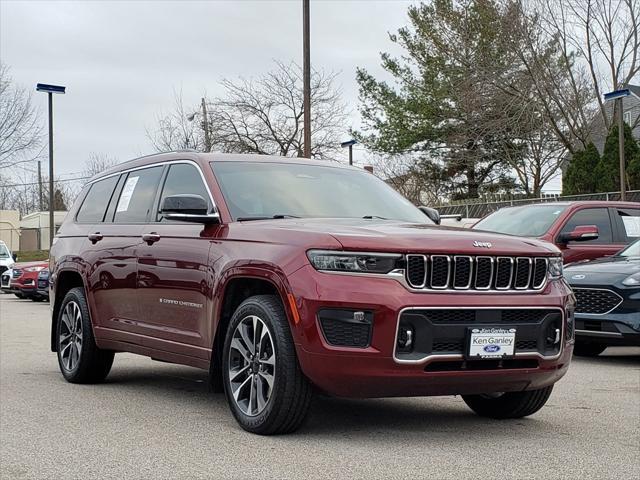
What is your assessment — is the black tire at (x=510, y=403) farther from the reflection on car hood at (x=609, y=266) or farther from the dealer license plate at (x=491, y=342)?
the reflection on car hood at (x=609, y=266)

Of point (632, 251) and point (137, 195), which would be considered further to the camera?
point (632, 251)

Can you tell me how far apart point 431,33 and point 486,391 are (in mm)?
38033

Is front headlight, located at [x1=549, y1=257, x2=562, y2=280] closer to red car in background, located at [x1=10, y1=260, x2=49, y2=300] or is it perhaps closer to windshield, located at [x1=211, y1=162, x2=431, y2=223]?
windshield, located at [x1=211, y1=162, x2=431, y2=223]

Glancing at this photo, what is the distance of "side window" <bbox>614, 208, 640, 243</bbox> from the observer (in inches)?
504

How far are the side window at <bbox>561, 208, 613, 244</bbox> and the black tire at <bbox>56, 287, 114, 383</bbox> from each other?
253 inches

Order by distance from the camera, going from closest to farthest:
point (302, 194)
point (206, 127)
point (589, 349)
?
point (302, 194) < point (589, 349) < point (206, 127)

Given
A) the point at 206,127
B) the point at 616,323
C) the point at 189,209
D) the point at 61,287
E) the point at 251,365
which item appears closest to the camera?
the point at 251,365

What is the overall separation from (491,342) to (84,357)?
12.8 ft

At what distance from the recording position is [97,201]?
8594mm

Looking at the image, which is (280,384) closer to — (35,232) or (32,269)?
(32,269)

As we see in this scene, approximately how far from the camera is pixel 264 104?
113ft

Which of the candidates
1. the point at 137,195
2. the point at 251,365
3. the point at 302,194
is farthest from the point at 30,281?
the point at 251,365

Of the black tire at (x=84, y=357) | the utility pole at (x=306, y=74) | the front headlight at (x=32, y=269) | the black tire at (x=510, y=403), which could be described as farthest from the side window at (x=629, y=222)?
the front headlight at (x=32, y=269)

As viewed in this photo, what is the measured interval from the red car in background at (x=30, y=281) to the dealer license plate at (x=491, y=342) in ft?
59.3
